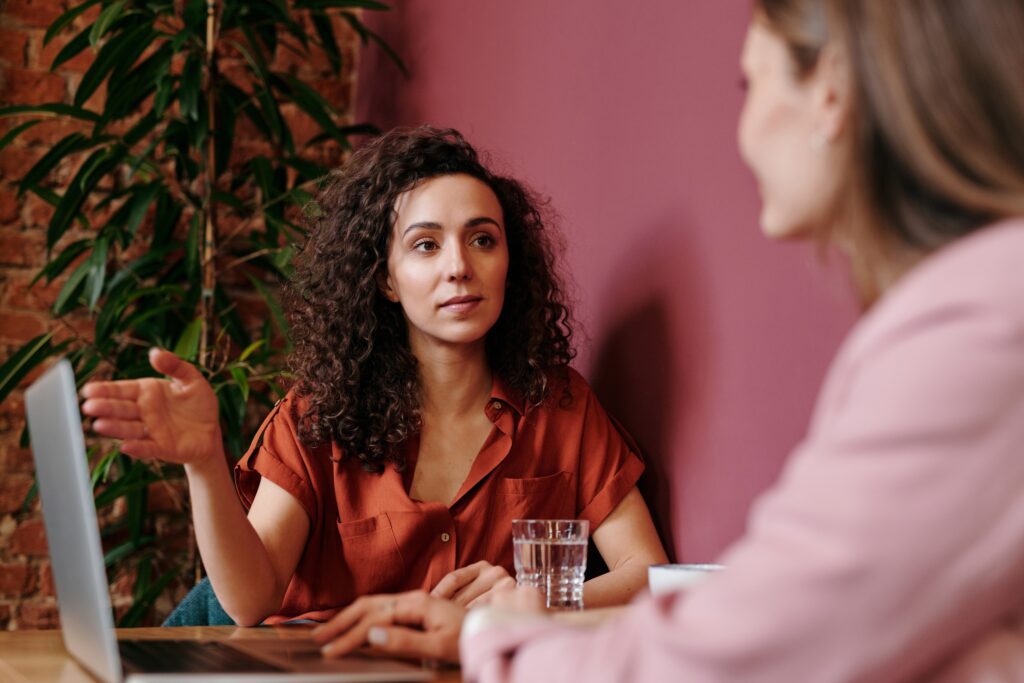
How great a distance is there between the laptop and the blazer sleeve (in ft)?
1.35

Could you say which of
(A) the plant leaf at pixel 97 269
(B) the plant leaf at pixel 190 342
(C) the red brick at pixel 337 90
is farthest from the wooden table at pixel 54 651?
(C) the red brick at pixel 337 90

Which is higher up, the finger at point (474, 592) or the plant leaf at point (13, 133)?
the plant leaf at point (13, 133)

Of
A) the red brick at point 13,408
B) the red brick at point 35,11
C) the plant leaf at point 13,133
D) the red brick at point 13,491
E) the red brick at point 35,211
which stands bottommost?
the red brick at point 13,491

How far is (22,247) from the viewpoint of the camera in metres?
3.01

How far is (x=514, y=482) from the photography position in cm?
194

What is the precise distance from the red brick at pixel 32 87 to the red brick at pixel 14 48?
0.02 m

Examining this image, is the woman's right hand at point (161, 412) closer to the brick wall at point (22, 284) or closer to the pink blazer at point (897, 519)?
the pink blazer at point (897, 519)

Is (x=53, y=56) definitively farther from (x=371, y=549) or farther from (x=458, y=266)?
(x=371, y=549)

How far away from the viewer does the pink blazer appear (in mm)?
652

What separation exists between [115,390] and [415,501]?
716 millimetres

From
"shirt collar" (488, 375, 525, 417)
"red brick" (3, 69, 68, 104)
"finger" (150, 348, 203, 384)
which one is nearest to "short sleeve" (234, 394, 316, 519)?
"shirt collar" (488, 375, 525, 417)

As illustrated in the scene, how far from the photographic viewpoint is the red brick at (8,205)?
2986 mm

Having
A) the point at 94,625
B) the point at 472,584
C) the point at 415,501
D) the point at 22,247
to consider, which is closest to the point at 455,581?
the point at 472,584

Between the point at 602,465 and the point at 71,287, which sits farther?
the point at 71,287
